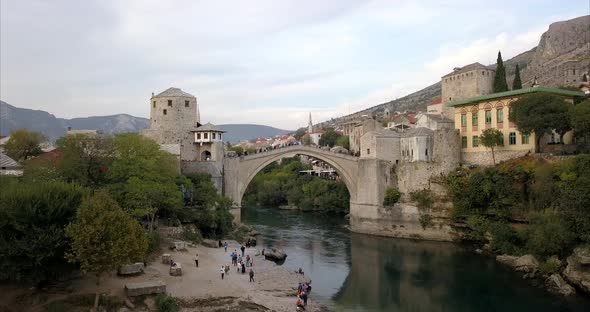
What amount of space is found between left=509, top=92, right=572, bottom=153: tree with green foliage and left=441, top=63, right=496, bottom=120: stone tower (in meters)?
12.8

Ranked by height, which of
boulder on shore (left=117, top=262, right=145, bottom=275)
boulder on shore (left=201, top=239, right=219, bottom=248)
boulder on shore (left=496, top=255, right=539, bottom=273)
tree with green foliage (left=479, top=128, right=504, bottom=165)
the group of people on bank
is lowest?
boulder on shore (left=496, top=255, right=539, bottom=273)

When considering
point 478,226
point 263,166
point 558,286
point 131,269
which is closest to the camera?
point 131,269

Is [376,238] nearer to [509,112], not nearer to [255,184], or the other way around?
[509,112]

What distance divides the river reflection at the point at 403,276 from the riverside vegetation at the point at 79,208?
8.51m

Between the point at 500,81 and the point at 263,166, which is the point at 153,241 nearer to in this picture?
the point at 263,166

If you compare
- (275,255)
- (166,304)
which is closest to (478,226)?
(275,255)

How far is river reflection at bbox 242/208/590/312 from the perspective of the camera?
21484 millimetres

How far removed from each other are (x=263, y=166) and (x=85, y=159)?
14890 millimetres

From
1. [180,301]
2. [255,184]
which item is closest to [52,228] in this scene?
[180,301]

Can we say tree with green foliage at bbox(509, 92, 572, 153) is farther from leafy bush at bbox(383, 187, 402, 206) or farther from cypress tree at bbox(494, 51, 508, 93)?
cypress tree at bbox(494, 51, 508, 93)

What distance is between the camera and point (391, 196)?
124 feet

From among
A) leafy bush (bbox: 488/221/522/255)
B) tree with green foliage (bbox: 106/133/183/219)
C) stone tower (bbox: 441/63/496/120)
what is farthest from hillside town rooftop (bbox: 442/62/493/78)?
tree with green foliage (bbox: 106/133/183/219)

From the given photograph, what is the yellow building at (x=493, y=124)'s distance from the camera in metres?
34.0

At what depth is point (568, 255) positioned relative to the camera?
24.3 m
